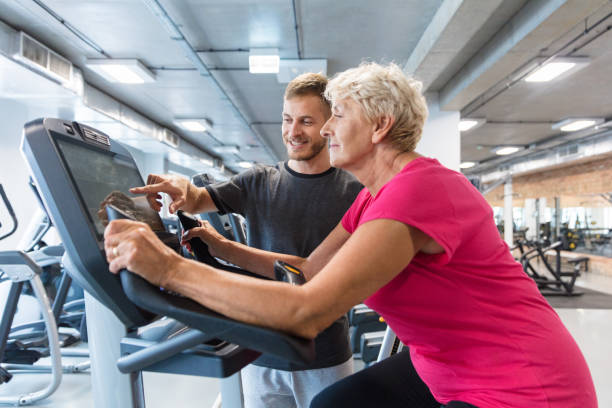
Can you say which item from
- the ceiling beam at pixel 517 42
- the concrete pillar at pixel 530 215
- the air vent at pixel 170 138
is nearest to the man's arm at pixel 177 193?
the ceiling beam at pixel 517 42

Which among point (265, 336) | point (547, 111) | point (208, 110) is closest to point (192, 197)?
point (265, 336)

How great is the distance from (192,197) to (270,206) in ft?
0.91

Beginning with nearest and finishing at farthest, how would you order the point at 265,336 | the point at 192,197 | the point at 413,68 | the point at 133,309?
the point at 265,336, the point at 133,309, the point at 192,197, the point at 413,68

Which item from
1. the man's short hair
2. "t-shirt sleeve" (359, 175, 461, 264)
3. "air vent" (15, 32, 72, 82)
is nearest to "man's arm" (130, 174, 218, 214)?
the man's short hair

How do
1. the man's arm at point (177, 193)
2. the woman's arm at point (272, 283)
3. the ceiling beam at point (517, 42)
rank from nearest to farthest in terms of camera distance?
the woman's arm at point (272, 283) < the man's arm at point (177, 193) < the ceiling beam at point (517, 42)

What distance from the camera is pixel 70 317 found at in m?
3.86

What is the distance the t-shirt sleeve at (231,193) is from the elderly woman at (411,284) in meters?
0.33

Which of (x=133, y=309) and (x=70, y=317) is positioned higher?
(x=133, y=309)

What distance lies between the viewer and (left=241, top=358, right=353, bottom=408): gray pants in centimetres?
141

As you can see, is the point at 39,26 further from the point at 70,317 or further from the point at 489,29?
the point at 489,29

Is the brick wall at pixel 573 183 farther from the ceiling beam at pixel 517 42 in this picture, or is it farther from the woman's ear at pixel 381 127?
the woman's ear at pixel 381 127

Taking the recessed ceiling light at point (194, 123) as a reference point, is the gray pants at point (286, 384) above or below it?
below

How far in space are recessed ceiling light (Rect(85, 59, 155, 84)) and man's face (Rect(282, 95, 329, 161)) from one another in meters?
4.78

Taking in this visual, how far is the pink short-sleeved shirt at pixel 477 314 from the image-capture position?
870 millimetres
